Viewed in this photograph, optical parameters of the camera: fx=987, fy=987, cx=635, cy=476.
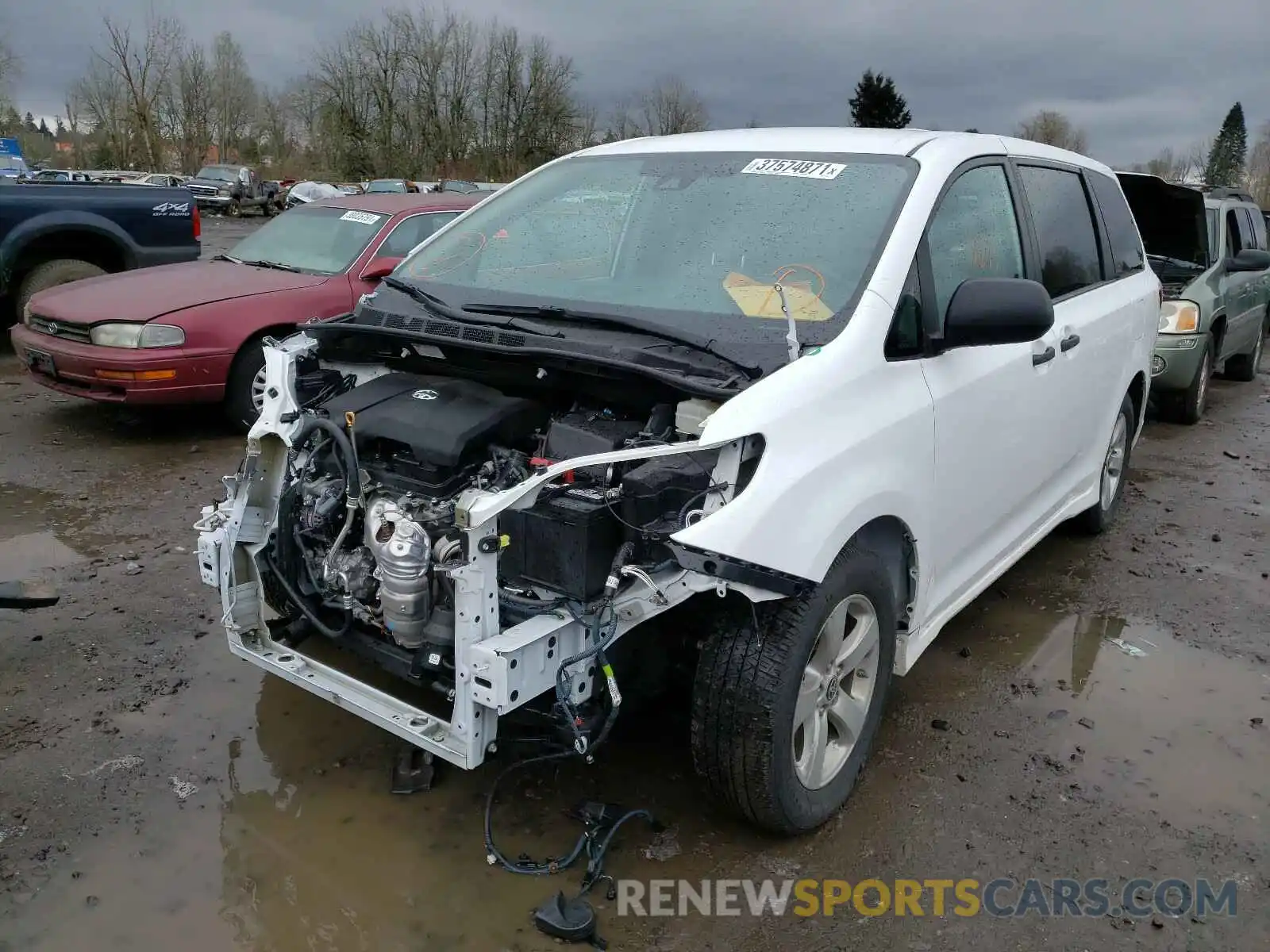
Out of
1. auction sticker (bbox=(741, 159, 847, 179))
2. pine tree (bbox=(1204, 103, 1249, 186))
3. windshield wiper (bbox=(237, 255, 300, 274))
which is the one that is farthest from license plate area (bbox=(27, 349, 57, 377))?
pine tree (bbox=(1204, 103, 1249, 186))

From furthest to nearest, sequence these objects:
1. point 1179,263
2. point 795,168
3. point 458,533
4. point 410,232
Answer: point 1179,263
point 410,232
point 795,168
point 458,533

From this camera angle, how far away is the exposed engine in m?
2.52

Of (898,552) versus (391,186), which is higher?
(391,186)

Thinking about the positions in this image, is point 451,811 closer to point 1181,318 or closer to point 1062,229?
point 1062,229

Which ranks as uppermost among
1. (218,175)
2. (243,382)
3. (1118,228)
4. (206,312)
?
(218,175)

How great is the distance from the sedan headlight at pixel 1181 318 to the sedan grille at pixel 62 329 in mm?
8050

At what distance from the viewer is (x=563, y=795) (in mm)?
3051

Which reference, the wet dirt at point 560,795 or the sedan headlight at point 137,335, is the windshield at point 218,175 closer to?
the sedan headlight at point 137,335

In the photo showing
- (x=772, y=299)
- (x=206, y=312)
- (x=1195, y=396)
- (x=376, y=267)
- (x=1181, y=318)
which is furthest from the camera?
(x=1195, y=396)

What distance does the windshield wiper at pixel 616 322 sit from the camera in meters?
2.79

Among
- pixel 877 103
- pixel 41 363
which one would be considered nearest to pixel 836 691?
pixel 41 363

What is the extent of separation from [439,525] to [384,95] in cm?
5450

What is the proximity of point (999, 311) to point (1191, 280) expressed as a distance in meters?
6.77

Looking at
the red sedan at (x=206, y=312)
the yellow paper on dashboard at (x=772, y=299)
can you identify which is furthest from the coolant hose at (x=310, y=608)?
the red sedan at (x=206, y=312)
